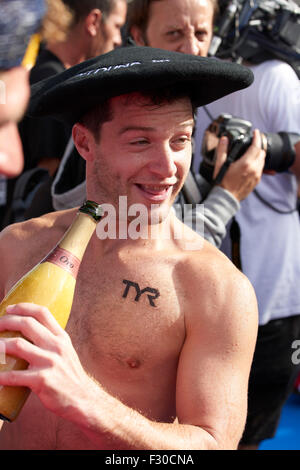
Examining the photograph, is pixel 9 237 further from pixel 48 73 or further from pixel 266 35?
pixel 266 35

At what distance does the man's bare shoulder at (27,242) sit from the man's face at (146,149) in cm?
26

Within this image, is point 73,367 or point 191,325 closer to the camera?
point 73,367

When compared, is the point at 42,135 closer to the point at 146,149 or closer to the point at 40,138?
the point at 40,138

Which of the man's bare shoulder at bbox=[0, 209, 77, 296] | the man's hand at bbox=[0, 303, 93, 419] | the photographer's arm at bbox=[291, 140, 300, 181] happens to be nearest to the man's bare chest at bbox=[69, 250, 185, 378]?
the man's bare shoulder at bbox=[0, 209, 77, 296]

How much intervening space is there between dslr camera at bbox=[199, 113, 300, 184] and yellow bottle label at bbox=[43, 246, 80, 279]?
1227 mm

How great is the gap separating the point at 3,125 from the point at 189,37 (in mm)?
1910

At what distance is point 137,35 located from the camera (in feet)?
10.9

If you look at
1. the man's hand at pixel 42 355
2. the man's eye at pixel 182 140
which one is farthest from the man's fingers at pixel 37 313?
the man's eye at pixel 182 140

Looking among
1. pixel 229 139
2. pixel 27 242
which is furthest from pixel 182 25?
pixel 27 242

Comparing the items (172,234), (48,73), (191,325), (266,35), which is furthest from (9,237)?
(266,35)

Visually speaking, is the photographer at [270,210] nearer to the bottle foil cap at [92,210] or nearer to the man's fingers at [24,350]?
the bottle foil cap at [92,210]

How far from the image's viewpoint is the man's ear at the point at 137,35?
3290mm

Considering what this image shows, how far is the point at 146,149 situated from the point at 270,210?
129cm

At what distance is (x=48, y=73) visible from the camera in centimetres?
350
